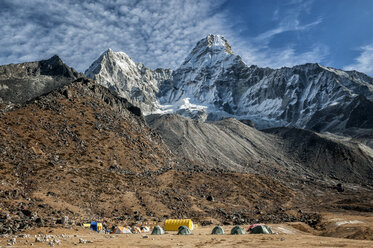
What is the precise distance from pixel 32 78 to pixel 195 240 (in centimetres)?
14813

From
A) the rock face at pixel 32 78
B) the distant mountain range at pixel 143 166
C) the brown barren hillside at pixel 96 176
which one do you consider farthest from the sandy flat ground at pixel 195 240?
the rock face at pixel 32 78

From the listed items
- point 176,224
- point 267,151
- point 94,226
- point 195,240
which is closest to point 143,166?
point 176,224

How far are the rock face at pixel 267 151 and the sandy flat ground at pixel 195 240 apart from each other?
68.8m

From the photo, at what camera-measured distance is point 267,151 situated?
468 ft

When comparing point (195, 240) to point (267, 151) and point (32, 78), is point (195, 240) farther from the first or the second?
point (32, 78)

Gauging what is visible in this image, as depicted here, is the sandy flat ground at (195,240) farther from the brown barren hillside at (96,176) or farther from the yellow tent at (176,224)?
the brown barren hillside at (96,176)

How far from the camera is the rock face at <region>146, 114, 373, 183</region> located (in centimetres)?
12006

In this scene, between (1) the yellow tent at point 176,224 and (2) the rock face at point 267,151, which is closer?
(1) the yellow tent at point 176,224

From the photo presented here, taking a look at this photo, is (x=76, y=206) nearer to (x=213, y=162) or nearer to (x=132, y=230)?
(x=132, y=230)

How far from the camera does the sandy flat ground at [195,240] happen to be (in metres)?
25.2

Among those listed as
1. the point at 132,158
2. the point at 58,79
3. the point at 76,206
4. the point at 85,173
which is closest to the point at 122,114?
the point at 132,158

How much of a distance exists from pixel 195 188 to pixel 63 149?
34.0m

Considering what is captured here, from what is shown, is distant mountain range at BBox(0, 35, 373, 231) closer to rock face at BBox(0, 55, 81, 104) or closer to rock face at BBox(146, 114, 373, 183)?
rock face at BBox(146, 114, 373, 183)

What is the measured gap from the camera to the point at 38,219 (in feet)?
118
